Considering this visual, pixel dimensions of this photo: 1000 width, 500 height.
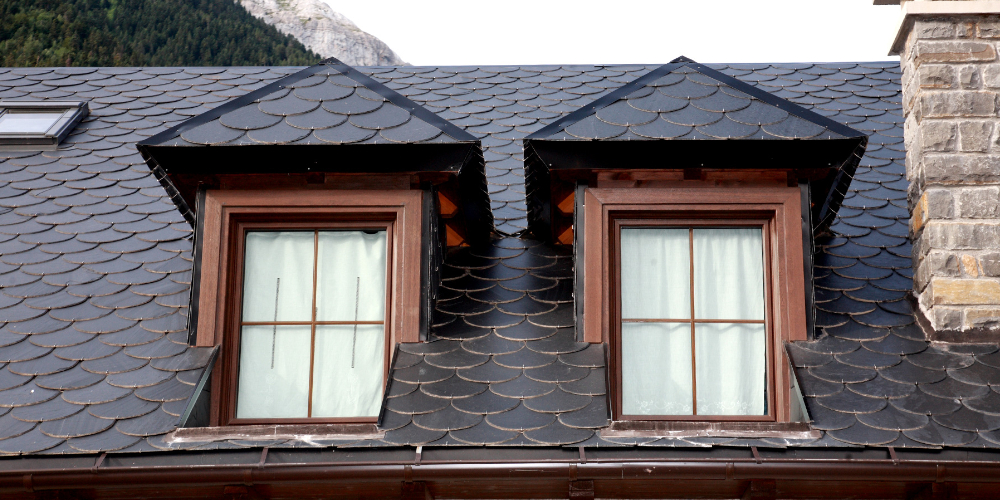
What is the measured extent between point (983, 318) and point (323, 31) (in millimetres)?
49966

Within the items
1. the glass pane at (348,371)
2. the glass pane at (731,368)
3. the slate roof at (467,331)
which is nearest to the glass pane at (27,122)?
the slate roof at (467,331)

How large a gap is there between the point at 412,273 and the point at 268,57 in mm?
22098

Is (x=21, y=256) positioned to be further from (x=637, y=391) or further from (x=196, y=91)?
(x=637, y=391)

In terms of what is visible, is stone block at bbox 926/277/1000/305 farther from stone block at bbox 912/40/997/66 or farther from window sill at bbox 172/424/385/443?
window sill at bbox 172/424/385/443

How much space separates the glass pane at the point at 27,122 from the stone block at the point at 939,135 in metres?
6.58

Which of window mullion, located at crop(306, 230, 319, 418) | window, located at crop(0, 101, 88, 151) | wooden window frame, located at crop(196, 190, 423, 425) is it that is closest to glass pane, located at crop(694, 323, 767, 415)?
wooden window frame, located at crop(196, 190, 423, 425)

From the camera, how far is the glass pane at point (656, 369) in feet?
16.3

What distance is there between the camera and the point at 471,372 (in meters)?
4.82

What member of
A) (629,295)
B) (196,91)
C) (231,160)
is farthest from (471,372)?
(196,91)

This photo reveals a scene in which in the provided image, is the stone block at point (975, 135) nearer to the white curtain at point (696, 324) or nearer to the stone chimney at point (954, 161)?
the stone chimney at point (954, 161)

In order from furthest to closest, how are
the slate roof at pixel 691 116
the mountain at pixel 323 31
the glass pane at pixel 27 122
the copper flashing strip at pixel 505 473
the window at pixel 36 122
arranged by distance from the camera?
the mountain at pixel 323 31 < the glass pane at pixel 27 122 < the window at pixel 36 122 < the slate roof at pixel 691 116 < the copper flashing strip at pixel 505 473

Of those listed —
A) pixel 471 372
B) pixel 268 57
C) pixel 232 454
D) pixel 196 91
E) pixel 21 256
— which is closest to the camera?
pixel 232 454

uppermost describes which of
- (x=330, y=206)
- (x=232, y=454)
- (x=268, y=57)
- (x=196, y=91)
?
(x=268, y=57)

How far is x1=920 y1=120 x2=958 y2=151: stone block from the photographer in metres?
5.25
